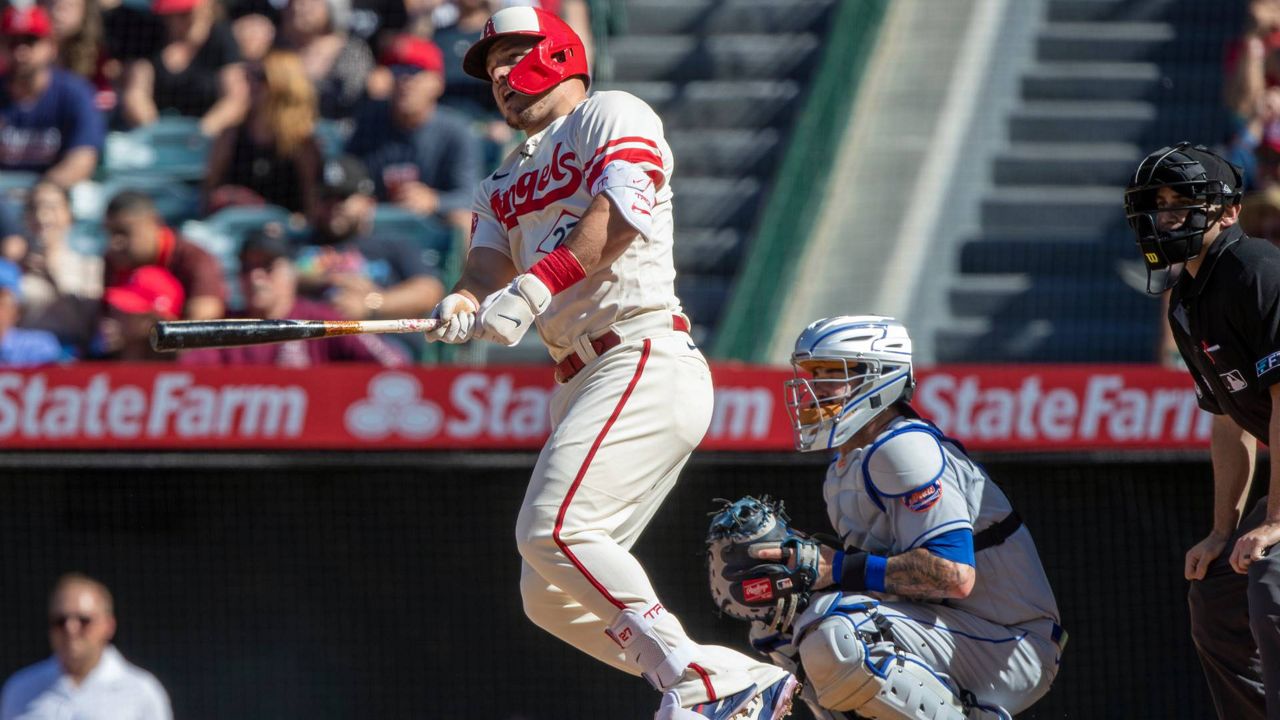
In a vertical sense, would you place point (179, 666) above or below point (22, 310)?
below

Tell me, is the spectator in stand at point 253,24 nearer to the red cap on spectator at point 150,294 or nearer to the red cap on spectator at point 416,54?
the red cap on spectator at point 416,54

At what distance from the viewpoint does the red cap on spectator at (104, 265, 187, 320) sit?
6.59m

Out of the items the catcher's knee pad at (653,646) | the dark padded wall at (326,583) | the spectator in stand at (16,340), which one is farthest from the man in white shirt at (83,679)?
the catcher's knee pad at (653,646)

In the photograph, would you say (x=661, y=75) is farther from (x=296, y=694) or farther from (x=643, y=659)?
(x=643, y=659)

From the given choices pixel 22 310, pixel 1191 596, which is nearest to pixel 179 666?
pixel 22 310

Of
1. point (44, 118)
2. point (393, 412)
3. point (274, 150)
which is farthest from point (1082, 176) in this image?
point (44, 118)

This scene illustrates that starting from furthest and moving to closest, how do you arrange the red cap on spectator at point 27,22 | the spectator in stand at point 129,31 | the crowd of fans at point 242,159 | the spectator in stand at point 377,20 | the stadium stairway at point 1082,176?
1. the spectator in stand at point 129,31
2. the spectator in stand at point 377,20
3. the red cap on spectator at point 27,22
4. the stadium stairway at point 1082,176
5. the crowd of fans at point 242,159

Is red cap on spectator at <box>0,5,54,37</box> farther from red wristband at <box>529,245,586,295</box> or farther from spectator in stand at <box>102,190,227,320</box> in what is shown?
red wristband at <box>529,245,586,295</box>

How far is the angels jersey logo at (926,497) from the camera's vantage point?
12.3ft

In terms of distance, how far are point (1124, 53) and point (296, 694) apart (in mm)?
5745

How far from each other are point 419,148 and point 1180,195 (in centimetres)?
468

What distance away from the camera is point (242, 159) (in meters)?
7.98

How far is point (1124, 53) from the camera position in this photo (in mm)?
9125

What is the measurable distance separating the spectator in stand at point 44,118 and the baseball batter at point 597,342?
16.1ft
